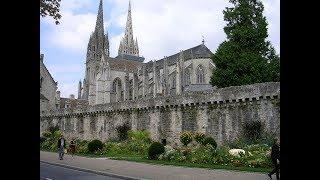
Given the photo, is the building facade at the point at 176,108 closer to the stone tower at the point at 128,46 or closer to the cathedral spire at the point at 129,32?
the stone tower at the point at 128,46

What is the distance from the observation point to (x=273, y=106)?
22.2 m

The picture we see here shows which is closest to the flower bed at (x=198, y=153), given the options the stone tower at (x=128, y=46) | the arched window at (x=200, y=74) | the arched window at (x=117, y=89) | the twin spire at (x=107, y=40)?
the arched window at (x=200, y=74)

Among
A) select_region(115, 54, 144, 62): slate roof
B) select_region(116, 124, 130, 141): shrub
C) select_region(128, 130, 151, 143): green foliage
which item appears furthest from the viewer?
select_region(115, 54, 144, 62): slate roof

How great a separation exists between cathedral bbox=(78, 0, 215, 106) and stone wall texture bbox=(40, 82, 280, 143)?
13552 mm

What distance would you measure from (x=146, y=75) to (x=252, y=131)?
45.2m

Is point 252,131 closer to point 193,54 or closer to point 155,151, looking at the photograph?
point 155,151

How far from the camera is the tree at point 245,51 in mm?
35812

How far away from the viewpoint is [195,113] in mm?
27109

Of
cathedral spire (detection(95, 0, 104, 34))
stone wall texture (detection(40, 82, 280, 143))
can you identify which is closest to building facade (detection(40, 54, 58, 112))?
stone wall texture (detection(40, 82, 280, 143))

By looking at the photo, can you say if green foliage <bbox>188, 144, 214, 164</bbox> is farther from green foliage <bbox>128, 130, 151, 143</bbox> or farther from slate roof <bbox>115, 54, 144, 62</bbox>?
slate roof <bbox>115, 54, 144, 62</bbox>

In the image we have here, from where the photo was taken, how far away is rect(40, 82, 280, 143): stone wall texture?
22.7 m

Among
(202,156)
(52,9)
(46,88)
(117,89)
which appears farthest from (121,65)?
(52,9)

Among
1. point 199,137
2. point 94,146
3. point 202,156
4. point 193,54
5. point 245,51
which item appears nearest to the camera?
point 202,156
